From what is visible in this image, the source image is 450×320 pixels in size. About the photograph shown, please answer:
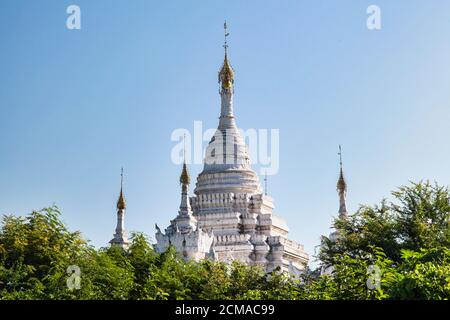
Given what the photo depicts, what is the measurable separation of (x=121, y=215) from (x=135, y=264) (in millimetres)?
41985

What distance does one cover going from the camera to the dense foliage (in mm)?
28672

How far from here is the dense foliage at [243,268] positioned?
28672mm

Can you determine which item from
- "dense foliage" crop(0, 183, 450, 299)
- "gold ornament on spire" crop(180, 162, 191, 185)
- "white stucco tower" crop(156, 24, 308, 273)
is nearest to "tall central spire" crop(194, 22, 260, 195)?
"white stucco tower" crop(156, 24, 308, 273)

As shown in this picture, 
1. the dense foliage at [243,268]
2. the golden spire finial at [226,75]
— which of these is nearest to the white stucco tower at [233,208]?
the golden spire finial at [226,75]

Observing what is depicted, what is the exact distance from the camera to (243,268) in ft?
151

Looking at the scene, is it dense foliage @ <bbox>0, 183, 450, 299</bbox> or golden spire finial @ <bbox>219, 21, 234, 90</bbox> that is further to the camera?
golden spire finial @ <bbox>219, 21, 234, 90</bbox>

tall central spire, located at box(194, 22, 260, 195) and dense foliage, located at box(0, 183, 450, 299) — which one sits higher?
tall central spire, located at box(194, 22, 260, 195)

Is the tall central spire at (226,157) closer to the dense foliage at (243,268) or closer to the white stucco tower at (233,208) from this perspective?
the white stucco tower at (233,208)

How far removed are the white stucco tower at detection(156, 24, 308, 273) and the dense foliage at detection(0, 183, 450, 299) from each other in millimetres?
24243

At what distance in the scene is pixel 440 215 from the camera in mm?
42969

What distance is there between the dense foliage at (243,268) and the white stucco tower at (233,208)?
24.2 m

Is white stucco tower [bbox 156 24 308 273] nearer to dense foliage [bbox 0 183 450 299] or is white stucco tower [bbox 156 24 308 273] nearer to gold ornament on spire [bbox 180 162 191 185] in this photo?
gold ornament on spire [bbox 180 162 191 185]

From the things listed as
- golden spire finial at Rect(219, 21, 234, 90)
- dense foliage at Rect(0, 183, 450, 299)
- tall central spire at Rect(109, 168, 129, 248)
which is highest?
golden spire finial at Rect(219, 21, 234, 90)
